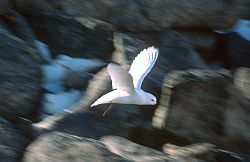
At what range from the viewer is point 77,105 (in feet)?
37.6

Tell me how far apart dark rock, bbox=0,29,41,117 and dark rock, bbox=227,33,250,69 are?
5.46 m

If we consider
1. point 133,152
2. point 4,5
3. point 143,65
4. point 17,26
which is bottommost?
point 133,152

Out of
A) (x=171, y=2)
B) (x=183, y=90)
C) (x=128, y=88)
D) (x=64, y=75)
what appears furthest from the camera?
(x=171, y=2)

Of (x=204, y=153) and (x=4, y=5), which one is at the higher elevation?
(x=4, y=5)

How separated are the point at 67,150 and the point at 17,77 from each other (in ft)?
8.87

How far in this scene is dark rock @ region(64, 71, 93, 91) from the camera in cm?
1245

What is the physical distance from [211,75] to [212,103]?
48cm

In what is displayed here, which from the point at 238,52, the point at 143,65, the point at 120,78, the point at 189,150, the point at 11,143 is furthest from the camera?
the point at 238,52

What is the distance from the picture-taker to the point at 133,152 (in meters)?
9.66

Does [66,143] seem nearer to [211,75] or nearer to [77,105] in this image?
[77,105]

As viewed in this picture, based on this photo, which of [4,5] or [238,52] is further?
[238,52]

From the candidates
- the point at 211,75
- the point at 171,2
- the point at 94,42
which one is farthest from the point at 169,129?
the point at 171,2

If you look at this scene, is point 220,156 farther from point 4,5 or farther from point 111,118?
point 4,5

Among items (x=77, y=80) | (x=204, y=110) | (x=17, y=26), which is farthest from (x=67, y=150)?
(x=17, y=26)
